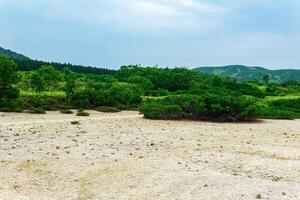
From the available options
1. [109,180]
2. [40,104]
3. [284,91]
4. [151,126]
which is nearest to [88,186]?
[109,180]

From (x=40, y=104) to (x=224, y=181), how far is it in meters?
31.0

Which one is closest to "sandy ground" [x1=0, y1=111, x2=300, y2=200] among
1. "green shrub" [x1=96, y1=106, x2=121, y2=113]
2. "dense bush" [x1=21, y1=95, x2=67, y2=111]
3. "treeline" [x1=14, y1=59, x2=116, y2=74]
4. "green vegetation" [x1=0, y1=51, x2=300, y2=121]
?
"green vegetation" [x1=0, y1=51, x2=300, y2=121]

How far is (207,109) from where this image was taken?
34.4m

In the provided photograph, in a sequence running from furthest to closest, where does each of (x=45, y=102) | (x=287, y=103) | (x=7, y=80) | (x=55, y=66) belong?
(x=55, y=66) < (x=287, y=103) < (x=45, y=102) < (x=7, y=80)

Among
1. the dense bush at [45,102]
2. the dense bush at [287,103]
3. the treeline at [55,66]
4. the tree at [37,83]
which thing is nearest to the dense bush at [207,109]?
the dense bush at [45,102]

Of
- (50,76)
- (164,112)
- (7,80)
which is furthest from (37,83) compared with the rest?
(164,112)

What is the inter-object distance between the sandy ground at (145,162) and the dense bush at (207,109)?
4.68m

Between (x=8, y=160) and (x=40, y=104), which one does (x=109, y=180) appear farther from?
(x=40, y=104)

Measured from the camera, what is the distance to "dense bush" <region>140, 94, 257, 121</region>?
111 feet

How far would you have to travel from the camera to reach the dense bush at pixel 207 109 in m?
33.8

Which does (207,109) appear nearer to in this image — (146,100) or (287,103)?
(287,103)

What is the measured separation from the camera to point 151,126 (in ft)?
96.4

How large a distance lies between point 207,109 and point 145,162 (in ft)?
56.6

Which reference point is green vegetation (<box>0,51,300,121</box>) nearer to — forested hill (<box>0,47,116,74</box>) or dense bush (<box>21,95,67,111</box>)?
dense bush (<box>21,95,67,111</box>)
